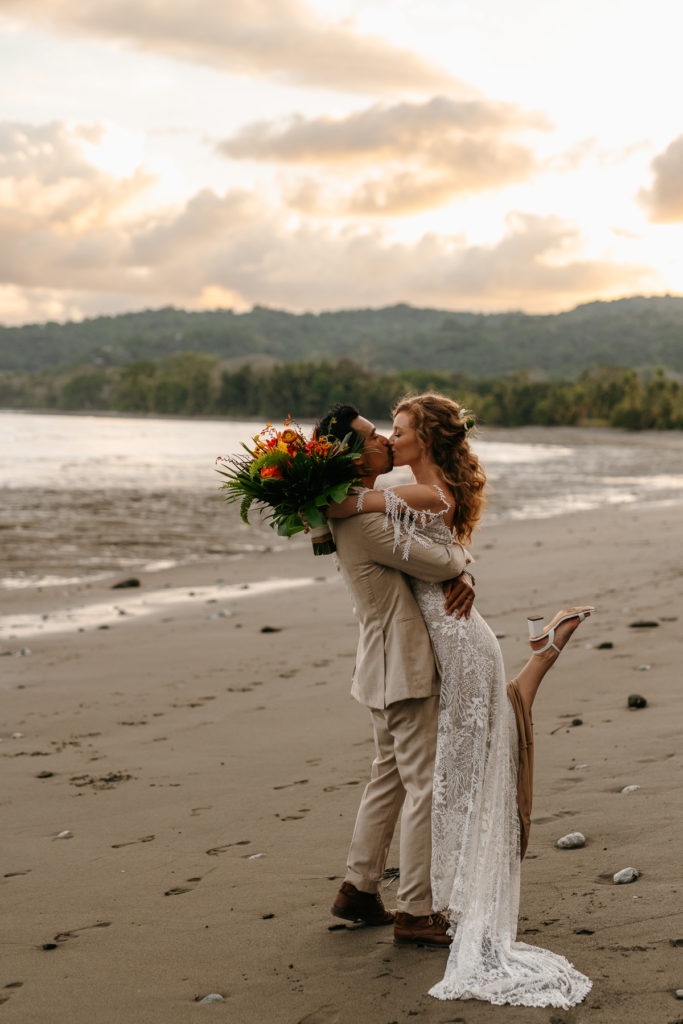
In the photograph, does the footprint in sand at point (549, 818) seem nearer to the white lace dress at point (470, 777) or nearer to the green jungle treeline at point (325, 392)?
the white lace dress at point (470, 777)

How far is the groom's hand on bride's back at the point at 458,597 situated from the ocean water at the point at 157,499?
40cm

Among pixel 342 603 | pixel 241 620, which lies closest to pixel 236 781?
pixel 241 620

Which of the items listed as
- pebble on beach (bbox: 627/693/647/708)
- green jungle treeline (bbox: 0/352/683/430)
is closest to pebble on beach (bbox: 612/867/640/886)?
pebble on beach (bbox: 627/693/647/708)

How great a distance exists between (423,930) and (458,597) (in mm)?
1322

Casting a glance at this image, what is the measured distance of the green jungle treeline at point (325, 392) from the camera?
96.6 meters

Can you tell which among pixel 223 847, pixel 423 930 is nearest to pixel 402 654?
pixel 423 930

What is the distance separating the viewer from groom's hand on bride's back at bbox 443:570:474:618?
4012 mm

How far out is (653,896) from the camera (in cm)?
411

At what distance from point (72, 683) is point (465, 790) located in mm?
5539

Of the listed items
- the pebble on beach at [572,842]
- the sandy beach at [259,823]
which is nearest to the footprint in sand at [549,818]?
the sandy beach at [259,823]

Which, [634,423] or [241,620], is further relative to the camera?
[634,423]

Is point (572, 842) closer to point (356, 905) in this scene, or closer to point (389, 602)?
point (356, 905)

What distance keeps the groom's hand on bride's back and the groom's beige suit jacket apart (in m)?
0.05

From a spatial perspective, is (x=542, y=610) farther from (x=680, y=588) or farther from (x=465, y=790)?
(x=465, y=790)
